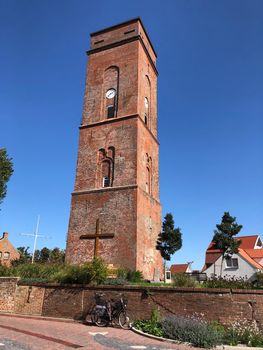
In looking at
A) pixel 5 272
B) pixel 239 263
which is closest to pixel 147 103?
pixel 5 272

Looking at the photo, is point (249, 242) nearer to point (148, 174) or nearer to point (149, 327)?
point (148, 174)

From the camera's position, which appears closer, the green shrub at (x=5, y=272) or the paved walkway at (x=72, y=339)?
the paved walkway at (x=72, y=339)

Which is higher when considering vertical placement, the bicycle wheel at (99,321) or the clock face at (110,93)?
the clock face at (110,93)

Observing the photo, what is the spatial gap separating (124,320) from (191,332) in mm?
3376

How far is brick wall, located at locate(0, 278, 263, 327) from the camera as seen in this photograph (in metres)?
11.2

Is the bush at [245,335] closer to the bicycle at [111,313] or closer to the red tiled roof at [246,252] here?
the bicycle at [111,313]

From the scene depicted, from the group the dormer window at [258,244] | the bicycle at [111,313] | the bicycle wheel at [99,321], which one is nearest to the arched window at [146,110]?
the bicycle at [111,313]

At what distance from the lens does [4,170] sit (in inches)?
1148

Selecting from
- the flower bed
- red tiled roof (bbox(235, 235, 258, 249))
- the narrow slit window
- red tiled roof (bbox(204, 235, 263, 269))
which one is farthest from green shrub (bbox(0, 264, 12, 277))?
red tiled roof (bbox(235, 235, 258, 249))

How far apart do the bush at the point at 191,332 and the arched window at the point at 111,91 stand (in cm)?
1830

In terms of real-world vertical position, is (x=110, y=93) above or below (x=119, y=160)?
above

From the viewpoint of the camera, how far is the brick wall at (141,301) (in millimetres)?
11156

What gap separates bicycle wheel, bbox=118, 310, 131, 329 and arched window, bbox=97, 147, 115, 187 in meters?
12.4

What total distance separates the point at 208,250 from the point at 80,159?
24317 millimetres
